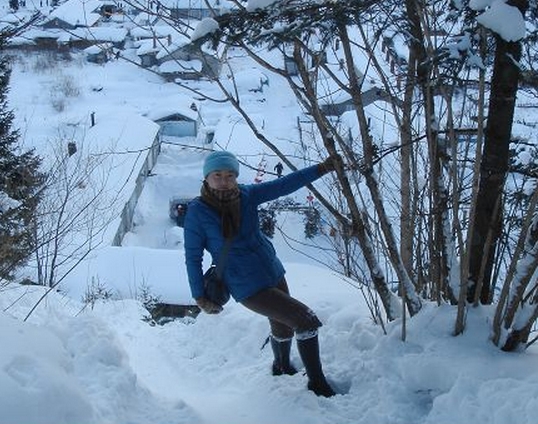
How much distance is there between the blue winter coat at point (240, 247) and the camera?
11.6 feet

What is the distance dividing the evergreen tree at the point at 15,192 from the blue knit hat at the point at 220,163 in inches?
316

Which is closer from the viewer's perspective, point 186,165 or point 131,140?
point 131,140

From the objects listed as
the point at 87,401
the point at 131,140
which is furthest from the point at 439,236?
the point at 131,140

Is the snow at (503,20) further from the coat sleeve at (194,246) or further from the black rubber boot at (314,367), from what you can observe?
the black rubber boot at (314,367)

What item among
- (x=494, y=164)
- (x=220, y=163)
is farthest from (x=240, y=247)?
(x=494, y=164)

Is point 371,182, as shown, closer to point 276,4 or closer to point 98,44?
point 276,4

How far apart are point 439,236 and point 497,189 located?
574 mm

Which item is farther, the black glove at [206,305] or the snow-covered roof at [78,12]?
the snow-covered roof at [78,12]

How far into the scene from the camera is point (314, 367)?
3625mm

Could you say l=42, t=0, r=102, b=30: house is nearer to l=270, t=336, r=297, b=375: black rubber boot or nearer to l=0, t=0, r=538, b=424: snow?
l=0, t=0, r=538, b=424: snow

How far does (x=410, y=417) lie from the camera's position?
3.27 meters

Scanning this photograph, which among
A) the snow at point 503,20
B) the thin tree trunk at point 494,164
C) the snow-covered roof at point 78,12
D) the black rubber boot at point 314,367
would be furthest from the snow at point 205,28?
the black rubber boot at point 314,367

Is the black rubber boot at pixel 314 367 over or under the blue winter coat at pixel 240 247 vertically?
under

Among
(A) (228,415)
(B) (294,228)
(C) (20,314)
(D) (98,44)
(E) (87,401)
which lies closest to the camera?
(E) (87,401)
